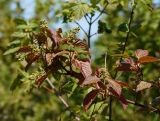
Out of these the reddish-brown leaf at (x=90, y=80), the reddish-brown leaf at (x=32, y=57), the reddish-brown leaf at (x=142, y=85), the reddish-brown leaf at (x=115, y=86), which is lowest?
the reddish-brown leaf at (x=142, y=85)

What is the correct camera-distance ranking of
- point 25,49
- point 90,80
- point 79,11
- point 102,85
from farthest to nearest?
1. point 79,11
2. point 25,49
3. point 102,85
4. point 90,80

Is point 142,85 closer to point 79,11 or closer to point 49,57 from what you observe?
point 49,57

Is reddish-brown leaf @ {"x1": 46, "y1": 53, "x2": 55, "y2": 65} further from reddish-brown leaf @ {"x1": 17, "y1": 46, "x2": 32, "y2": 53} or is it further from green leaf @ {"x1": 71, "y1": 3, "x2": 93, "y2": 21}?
green leaf @ {"x1": 71, "y1": 3, "x2": 93, "y2": 21}

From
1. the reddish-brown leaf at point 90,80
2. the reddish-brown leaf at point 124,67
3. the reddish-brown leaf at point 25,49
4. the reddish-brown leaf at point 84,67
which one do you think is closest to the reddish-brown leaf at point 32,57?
the reddish-brown leaf at point 25,49

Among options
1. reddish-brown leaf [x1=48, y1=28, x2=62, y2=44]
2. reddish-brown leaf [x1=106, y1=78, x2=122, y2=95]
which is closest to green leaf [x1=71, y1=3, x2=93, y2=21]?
reddish-brown leaf [x1=48, y1=28, x2=62, y2=44]

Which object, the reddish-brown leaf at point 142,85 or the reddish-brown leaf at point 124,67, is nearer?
the reddish-brown leaf at point 142,85

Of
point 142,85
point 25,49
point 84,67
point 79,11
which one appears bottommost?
point 142,85

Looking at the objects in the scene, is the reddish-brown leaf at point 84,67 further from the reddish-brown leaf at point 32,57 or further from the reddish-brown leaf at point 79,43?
the reddish-brown leaf at point 32,57

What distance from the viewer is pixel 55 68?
2223 millimetres

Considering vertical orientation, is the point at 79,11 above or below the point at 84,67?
above

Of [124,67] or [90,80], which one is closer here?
[90,80]

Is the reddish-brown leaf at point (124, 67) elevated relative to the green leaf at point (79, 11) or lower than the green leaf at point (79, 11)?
lower

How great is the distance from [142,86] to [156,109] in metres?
0.19

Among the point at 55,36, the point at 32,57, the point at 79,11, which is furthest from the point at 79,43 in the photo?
the point at 79,11
